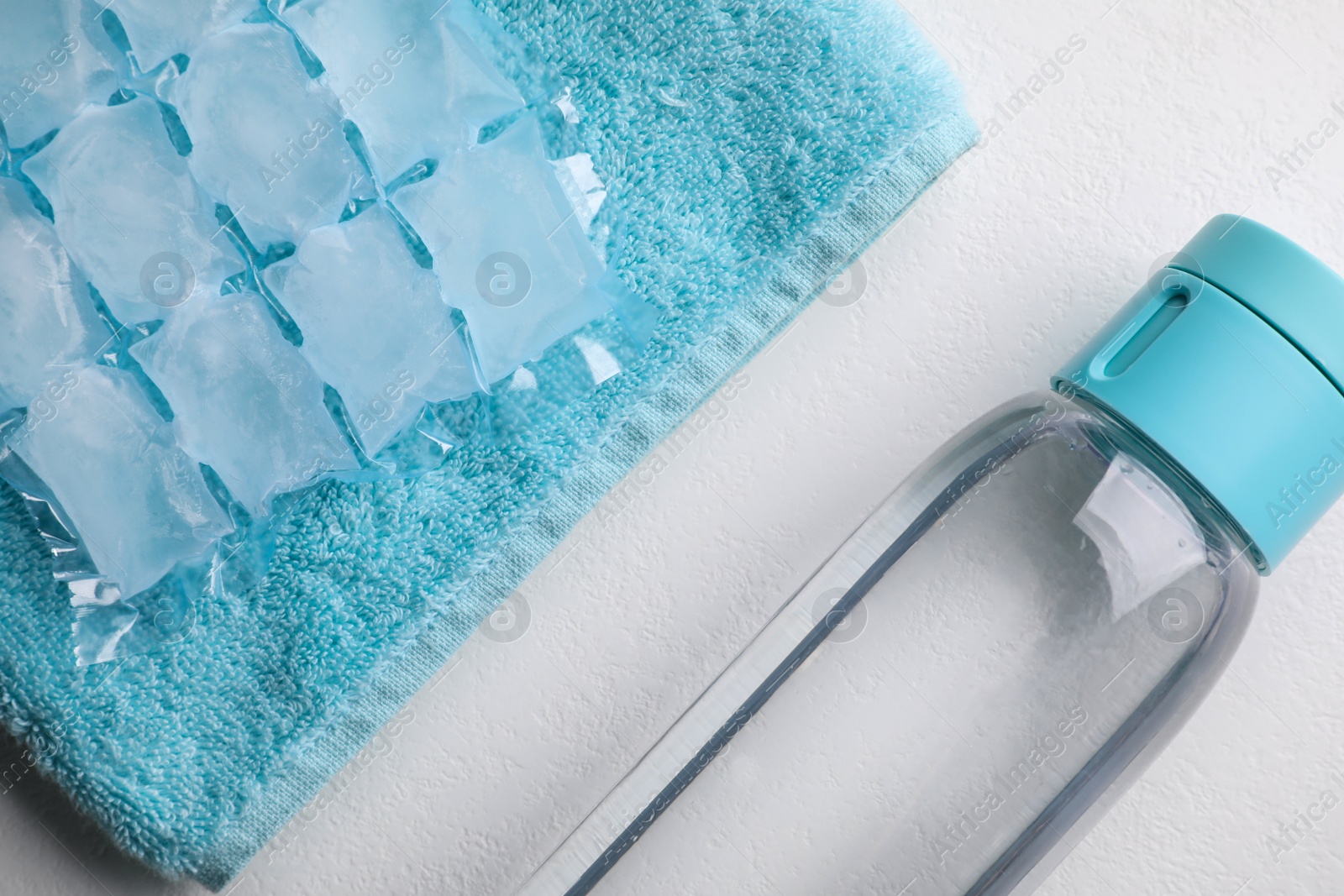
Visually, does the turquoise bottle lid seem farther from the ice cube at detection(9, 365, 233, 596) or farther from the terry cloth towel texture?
the ice cube at detection(9, 365, 233, 596)

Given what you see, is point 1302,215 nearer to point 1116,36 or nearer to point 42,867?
point 1116,36

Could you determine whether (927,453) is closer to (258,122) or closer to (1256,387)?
(1256,387)

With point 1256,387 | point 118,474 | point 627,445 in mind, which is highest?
point 1256,387

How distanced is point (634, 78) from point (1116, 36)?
0.68 ft

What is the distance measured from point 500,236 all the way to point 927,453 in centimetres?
19

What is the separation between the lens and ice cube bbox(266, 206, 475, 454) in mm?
303

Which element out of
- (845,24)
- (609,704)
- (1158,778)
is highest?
(845,24)

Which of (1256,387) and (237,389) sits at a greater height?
(1256,387)

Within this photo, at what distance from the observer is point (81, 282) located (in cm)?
31

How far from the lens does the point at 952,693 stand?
0.33 metres

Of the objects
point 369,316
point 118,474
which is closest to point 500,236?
point 369,316

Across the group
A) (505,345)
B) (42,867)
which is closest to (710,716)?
(505,345)

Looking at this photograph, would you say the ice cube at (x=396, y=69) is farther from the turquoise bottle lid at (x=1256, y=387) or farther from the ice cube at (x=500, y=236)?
the turquoise bottle lid at (x=1256, y=387)

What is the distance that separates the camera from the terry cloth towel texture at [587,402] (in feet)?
1.06
